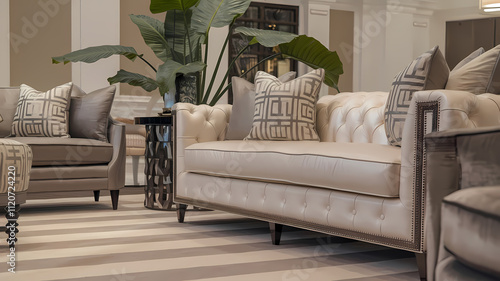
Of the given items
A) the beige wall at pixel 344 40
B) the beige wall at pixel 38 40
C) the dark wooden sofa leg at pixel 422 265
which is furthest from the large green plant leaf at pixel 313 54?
the beige wall at pixel 344 40

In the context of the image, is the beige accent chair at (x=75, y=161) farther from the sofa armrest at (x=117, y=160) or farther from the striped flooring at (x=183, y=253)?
the striped flooring at (x=183, y=253)

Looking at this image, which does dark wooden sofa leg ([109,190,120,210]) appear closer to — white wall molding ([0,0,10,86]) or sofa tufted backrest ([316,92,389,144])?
sofa tufted backrest ([316,92,389,144])

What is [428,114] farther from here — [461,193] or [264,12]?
[264,12]

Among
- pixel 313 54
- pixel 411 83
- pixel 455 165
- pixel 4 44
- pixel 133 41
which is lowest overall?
pixel 455 165

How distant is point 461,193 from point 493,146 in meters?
0.14

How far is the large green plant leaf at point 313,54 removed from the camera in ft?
14.8

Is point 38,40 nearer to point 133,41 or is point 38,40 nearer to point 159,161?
point 133,41

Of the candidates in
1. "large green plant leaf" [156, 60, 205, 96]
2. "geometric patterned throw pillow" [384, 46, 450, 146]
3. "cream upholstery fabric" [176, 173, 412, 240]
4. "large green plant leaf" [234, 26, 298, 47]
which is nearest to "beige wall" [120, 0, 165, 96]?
"large green plant leaf" [234, 26, 298, 47]

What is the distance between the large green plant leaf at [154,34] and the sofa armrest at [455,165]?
3336mm

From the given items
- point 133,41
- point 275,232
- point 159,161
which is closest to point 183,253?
point 275,232

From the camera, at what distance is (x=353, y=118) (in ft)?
10.6

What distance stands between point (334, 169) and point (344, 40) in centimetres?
702

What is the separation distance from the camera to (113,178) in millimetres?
4215

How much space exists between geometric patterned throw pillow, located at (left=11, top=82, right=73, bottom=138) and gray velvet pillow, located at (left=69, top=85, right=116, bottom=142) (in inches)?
3.3
